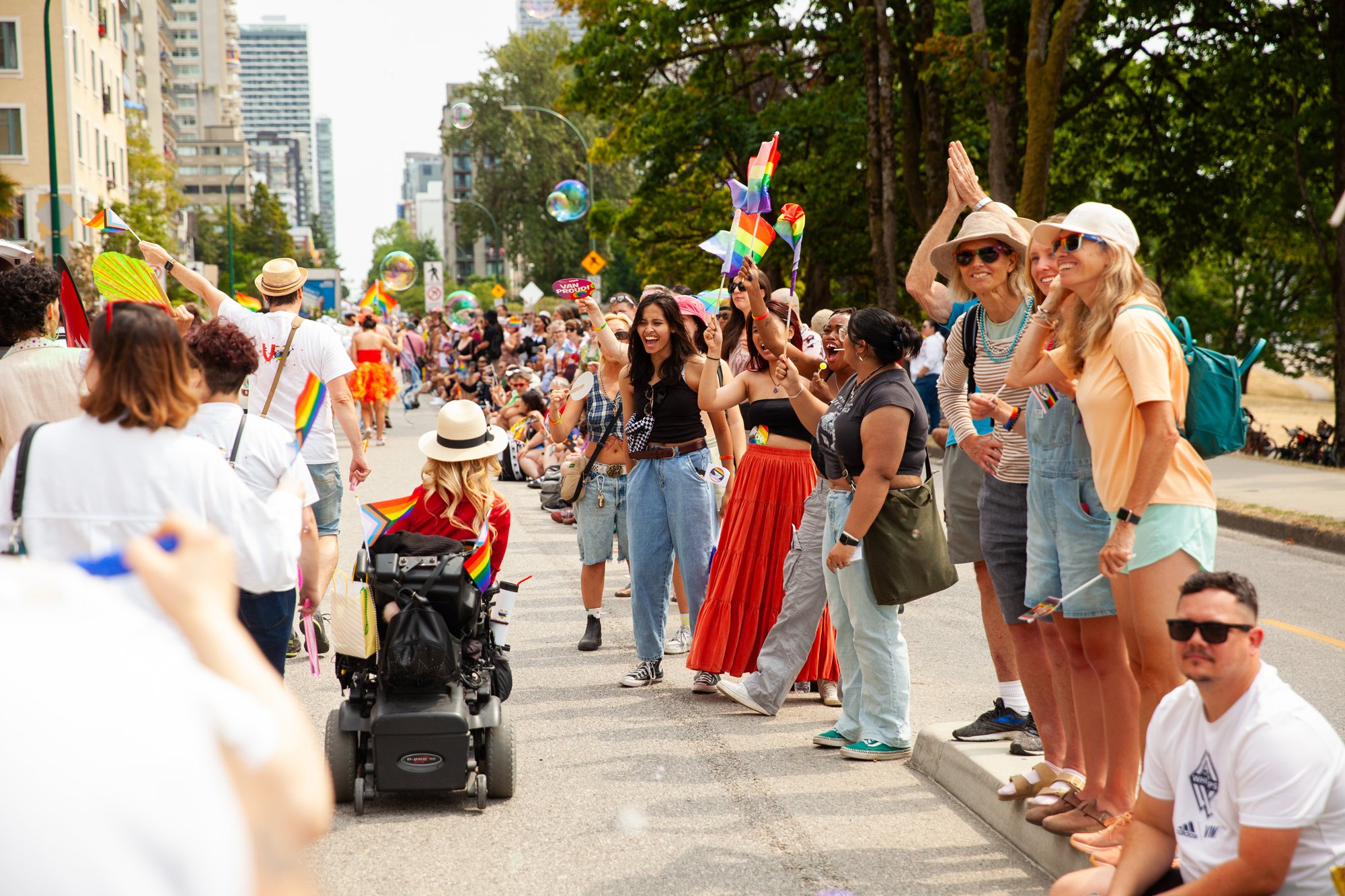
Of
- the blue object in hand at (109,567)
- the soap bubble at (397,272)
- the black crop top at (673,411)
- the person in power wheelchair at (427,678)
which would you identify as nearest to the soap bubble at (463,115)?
the soap bubble at (397,272)

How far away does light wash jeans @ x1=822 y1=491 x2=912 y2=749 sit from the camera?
17.4 ft

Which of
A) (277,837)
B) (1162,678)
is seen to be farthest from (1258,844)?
(277,837)

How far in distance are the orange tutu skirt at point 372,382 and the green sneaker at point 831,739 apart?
14.4 m

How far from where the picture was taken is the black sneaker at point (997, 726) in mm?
5121

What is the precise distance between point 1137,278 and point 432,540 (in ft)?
8.51

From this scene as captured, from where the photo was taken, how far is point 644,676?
6660mm

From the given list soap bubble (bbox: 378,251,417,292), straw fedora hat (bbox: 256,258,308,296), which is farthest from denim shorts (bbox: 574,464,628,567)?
soap bubble (bbox: 378,251,417,292)

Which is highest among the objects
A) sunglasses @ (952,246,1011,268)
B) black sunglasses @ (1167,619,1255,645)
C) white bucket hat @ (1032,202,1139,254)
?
white bucket hat @ (1032,202,1139,254)

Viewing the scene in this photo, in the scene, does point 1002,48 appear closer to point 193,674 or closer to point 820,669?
A: point 820,669

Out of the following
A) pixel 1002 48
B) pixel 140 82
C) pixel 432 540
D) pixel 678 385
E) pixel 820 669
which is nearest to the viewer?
pixel 432 540

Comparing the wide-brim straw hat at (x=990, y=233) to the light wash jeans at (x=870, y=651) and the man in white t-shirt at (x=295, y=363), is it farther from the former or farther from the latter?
the man in white t-shirt at (x=295, y=363)

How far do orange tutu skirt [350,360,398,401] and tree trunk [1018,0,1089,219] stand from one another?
965 cm

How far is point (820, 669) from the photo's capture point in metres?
6.27

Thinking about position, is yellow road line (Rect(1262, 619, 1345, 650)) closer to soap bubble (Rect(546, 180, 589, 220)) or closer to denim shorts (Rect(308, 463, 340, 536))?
denim shorts (Rect(308, 463, 340, 536))
